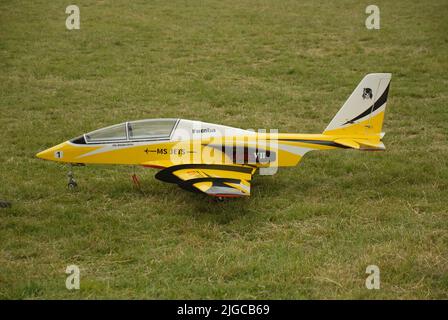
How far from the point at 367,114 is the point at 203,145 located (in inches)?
173

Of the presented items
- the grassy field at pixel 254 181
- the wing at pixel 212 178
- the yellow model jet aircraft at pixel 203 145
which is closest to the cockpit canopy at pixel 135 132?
the yellow model jet aircraft at pixel 203 145

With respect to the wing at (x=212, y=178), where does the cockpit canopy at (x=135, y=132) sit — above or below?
above

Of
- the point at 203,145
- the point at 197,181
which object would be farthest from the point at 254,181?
the point at 197,181

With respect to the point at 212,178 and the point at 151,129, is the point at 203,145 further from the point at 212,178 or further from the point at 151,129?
the point at 212,178

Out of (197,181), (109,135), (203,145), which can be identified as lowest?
(197,181)

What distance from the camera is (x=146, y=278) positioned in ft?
30.7

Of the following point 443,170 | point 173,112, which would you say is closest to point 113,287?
point 443,170

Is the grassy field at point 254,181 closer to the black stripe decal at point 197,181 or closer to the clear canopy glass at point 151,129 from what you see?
the black stripe decal at point 197,181

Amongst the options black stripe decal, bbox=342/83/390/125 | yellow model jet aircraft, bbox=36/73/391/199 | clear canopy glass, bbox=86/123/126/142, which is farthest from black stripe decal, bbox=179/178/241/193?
black stripe decal, bbox=342/83/390/125

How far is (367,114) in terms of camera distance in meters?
13.7

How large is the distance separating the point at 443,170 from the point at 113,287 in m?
→ 9.71

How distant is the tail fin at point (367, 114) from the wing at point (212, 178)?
269cm

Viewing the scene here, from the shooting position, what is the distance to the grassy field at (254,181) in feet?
31.1
